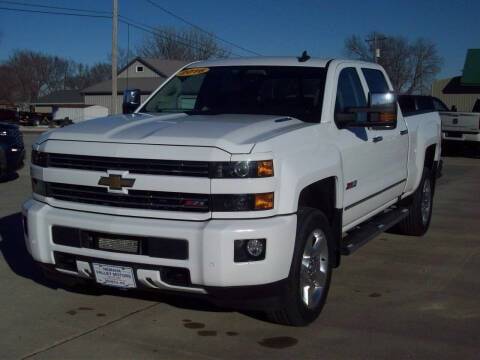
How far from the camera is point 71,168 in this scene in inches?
179

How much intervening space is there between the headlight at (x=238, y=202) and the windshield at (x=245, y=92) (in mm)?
1339

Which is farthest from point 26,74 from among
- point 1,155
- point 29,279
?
point 29,279

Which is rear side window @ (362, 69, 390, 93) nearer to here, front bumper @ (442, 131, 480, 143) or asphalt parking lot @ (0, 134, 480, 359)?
asphalt parking lot @ (0, 134, 480, 359)

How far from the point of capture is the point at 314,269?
15.7 feet

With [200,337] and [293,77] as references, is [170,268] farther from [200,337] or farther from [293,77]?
[293,77]

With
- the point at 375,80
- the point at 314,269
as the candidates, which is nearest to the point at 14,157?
the point at 375,80

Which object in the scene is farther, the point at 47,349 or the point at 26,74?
the point at 26,74

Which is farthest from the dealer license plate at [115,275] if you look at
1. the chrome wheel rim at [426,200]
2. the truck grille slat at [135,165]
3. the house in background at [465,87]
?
the house in background at [465,87]

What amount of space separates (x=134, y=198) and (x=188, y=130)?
59 cm

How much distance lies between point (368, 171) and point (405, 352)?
1.94 metres

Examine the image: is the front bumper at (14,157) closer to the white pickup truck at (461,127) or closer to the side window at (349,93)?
the side window at (349,93)

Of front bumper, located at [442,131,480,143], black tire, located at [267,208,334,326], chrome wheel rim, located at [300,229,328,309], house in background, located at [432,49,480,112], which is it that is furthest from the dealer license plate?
house in background, located at [432,49,480,112]

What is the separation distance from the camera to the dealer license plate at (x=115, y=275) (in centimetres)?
435

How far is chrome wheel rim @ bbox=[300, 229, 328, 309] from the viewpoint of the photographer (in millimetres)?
4609
